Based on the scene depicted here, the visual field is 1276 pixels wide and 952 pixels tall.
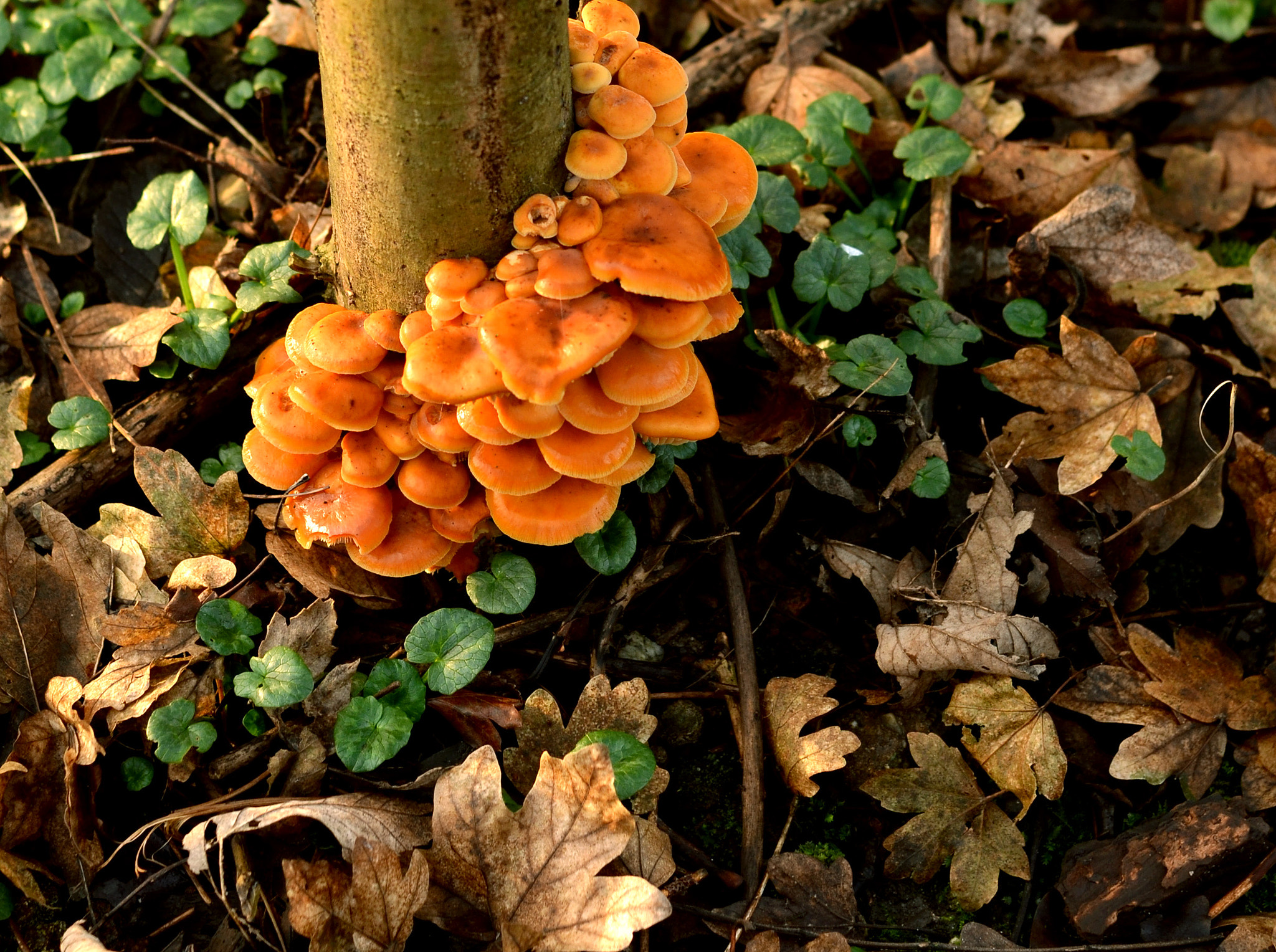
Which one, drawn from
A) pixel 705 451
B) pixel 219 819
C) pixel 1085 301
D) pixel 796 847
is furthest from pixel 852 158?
pixel 219 819

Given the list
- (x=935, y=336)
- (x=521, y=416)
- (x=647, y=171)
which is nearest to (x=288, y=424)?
(x=521, y=416)

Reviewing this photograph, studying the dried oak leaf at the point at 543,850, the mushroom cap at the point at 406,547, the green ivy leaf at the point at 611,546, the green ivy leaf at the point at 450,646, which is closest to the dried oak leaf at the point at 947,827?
the dried oak leaf at the point at 543,850

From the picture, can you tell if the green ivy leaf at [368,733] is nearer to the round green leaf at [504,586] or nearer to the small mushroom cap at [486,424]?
the round green leaf at [504,586]

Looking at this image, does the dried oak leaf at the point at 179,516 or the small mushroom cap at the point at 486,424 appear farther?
the dried oak leaf at the point at 179,516

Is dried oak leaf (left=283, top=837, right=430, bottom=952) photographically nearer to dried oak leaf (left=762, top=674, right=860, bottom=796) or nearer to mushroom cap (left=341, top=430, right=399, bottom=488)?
mushroom cap (left=341, top=430, right=399, bottom=488)

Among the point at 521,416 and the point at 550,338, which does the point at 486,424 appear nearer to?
the point at 521,416

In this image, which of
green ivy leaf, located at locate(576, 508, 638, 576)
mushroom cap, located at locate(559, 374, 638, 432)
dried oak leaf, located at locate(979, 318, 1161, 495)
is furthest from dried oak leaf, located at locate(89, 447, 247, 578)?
dried oak leaf, located at locate(979, 318, 1161, 495)
